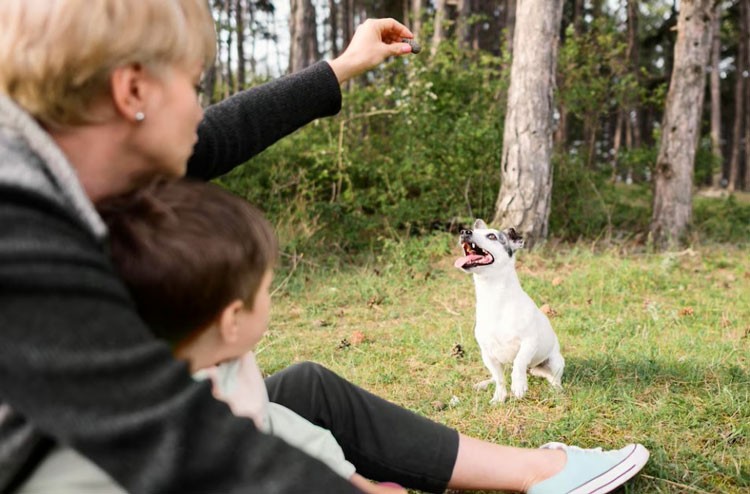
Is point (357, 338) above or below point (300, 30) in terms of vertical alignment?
below

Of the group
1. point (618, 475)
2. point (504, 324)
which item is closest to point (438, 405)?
point (504, 324)

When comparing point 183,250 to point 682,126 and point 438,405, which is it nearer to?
point 438,405

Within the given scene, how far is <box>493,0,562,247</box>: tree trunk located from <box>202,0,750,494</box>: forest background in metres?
0.05

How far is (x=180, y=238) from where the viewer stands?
43.8 inches

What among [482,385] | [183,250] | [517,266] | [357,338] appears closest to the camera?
[183,250]

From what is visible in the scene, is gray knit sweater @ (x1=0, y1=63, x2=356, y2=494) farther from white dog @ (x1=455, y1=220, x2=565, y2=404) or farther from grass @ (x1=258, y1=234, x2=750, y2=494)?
white dog @ (x1=455, y1=220, x2=565, y2=404)

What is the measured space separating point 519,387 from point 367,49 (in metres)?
1.81

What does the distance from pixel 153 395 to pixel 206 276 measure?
23cm

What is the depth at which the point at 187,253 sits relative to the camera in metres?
1.10

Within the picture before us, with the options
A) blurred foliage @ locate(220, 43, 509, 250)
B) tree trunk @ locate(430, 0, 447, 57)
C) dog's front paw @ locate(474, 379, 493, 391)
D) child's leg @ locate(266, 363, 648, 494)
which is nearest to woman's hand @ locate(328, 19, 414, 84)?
child's leg @ locate(266, 363, 648, 494)

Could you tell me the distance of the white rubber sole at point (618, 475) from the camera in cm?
198

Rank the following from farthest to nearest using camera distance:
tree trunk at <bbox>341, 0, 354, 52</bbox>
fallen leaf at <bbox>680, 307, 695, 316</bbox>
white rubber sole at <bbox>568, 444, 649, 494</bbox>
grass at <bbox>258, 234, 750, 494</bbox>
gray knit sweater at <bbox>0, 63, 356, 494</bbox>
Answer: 1. tree trunk at <bbox>341, 0, 354, 52</bbox>
2. fallen leaf at <bbox>680, 307, 695, 316</bbox>
3. grass at <bbox>258, 234, 750, 494</bbox>
4. white rubber sole at <bbox>568, 444, 649, 494</bbox>
5. gray knit sweater at <bbox>0, 63, 356, 494</bbox>

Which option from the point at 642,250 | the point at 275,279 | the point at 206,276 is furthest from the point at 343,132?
the point at 206,276

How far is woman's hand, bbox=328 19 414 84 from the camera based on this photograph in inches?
89.2
